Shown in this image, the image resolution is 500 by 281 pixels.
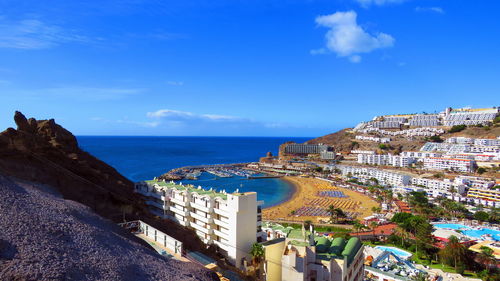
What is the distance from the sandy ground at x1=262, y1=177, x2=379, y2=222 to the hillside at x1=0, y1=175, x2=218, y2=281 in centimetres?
3830

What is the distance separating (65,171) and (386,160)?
93.1 m

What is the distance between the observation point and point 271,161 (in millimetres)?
118125

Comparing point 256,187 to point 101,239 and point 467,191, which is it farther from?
point 101,239

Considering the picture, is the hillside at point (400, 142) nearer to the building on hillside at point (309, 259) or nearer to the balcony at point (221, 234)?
the balcony at point (221, 234)

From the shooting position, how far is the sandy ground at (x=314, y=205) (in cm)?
4845

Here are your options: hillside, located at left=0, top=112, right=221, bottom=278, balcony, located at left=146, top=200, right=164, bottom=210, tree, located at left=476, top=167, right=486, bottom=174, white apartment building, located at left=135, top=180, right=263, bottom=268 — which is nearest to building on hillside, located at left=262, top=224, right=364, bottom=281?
white apartment building, located at left=135, top=180, right=263, bottom=268

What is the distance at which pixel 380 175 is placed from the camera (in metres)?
76.8

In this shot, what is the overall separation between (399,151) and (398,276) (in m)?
92.8

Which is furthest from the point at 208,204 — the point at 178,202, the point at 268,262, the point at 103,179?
the point at 103,179

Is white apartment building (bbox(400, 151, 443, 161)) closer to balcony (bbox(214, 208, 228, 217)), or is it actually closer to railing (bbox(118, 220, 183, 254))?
balcony (bbox(214, 208, 228, 217))

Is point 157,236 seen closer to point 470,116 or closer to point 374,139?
point 374,139

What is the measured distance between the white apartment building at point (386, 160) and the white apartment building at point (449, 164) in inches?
227

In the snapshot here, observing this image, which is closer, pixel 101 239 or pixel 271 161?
pixel 101 239

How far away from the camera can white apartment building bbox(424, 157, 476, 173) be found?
75562 mm
